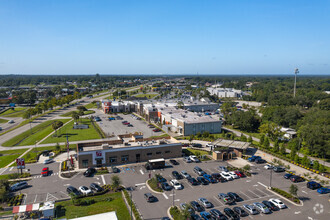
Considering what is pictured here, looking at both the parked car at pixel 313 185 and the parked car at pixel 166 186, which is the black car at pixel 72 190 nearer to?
the parked car at pixel 166 186

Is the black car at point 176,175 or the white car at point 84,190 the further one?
the black car at point 176,175

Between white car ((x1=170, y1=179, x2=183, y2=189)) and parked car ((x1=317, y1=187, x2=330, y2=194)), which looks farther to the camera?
white car ((x1=170, y1=179, x2=183, y2=189))

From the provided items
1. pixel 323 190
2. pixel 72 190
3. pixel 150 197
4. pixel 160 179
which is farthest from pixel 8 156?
pixel 323 190

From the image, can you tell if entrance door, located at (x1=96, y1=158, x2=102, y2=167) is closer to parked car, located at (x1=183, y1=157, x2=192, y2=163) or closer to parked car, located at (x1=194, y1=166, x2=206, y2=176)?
parked car, located at (x1=183, y1=157, x2=192, y2=163)

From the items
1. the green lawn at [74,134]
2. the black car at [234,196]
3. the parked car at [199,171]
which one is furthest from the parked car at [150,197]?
the green lawn at [74,134]

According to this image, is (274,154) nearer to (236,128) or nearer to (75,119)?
(236,128)

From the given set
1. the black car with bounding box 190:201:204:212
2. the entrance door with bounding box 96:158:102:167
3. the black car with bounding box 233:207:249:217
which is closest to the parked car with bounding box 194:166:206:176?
the black car with bounding box 190:201:204:212

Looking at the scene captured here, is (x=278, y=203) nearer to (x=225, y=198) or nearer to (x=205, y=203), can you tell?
(x=225, y=198)

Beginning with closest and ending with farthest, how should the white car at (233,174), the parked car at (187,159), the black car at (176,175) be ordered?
1. the black car at (176,175)
2. the white car at (233,174)
3. the parked car at (187,159)
